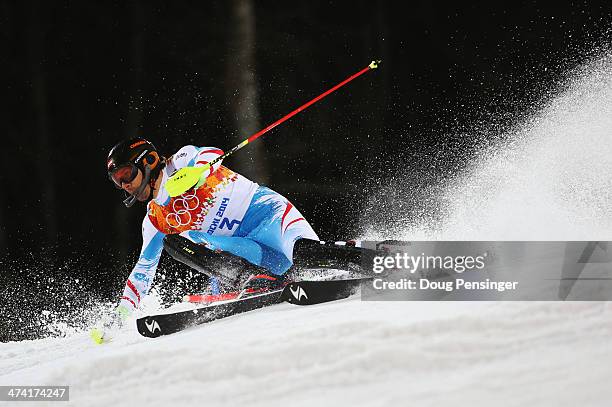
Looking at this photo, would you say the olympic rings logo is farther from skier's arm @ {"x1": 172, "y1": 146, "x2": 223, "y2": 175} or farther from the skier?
skier's arm @ {"x1": 172, "y1": 146, "x2": 223, "y2": 175}

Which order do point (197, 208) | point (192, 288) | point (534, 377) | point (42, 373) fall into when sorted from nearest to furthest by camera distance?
point (534, 377), point (42, 373), point (197, 208), point (192, 288)

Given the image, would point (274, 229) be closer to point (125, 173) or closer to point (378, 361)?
point (125, 173)

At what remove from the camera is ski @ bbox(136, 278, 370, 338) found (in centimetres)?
293

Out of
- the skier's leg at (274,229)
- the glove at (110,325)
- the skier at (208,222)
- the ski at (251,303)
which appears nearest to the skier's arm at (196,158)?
the skier at (208,222)

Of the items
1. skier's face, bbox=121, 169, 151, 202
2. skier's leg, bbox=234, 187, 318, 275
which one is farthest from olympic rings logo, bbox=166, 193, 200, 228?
Answer: skier's leg, bbox=234, 187, 318, 275

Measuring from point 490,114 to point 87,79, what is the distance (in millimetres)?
2501

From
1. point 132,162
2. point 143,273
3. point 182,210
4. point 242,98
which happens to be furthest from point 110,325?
point 242,98

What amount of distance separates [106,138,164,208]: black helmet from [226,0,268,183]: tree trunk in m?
1.01

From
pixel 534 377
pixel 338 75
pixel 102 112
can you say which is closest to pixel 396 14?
pixel 338 75

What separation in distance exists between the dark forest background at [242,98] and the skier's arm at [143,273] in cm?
92

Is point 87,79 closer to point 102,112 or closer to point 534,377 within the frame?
point 102,112

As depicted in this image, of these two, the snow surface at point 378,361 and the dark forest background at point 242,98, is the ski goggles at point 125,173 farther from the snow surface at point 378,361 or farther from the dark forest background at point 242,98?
the dark forest background at point 242,98

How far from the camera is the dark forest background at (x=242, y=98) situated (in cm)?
424

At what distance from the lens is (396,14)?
4.36 meters
